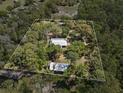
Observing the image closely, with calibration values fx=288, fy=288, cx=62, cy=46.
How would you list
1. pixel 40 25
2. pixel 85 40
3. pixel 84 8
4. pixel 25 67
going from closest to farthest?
pixel 25 67 < pixel 85 40 < pixel 40 25 < pixel 84 8

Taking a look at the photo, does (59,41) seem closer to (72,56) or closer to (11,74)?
(72,56)

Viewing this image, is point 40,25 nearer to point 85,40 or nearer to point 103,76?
point 85,40

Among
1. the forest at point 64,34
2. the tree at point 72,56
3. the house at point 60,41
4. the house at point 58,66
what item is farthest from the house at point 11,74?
the house at point 60,41

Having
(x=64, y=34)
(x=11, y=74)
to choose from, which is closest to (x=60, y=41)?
(x=64, y=34)

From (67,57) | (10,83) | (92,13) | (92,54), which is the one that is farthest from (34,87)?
(92,13)

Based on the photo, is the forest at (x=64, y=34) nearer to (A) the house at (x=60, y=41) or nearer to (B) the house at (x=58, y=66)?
(B) the house at (x=58, y=66)

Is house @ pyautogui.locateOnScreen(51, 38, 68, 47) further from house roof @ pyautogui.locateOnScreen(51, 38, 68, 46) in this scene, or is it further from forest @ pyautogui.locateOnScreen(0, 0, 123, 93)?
forest @ pyautogui.locateOnScreen(0, 0, 123, 93)
